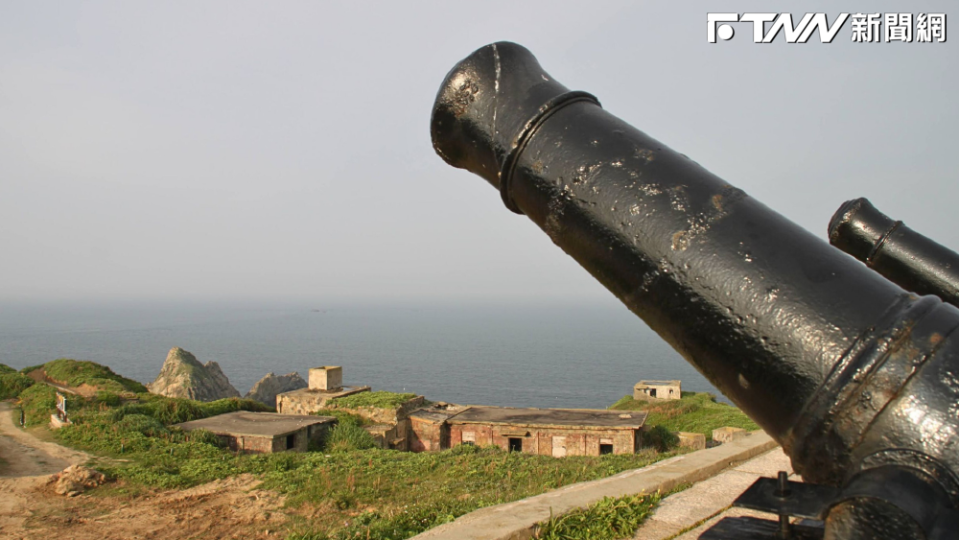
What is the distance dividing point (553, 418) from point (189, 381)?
25.7 metres

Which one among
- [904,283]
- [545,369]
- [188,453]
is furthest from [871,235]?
[545,369]

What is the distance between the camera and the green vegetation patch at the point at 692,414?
2588 centimetres

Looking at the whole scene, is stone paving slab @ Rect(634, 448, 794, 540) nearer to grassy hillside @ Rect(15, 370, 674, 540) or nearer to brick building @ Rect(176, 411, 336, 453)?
grassy hillside @ Rect(15, 370, 674, 540)

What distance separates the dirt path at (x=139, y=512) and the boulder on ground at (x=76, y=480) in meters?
0.14

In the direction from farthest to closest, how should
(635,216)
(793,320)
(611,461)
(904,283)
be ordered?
(611,461) < (904,283) < (635,216) < (793,320)

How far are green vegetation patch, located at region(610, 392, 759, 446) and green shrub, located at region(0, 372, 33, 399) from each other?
76.6ft

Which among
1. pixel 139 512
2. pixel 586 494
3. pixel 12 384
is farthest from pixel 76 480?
pixel 12 384

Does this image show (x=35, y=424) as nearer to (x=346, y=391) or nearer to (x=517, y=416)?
(x=346, y=391)

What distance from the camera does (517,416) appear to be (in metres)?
21.8

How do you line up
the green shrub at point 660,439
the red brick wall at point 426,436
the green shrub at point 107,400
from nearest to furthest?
the green shrub at point 107,400 < the green shrub at point 660,439 < the red brick wall at point 426,436

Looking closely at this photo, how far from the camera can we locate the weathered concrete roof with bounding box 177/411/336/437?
16.2m

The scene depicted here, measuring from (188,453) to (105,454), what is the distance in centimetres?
173

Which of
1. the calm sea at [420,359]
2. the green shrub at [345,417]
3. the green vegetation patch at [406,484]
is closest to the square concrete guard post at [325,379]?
the green shrub at [345,417]

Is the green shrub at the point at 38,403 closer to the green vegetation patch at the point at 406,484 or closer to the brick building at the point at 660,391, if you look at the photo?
the green vegetation patch at the point at 406,484
